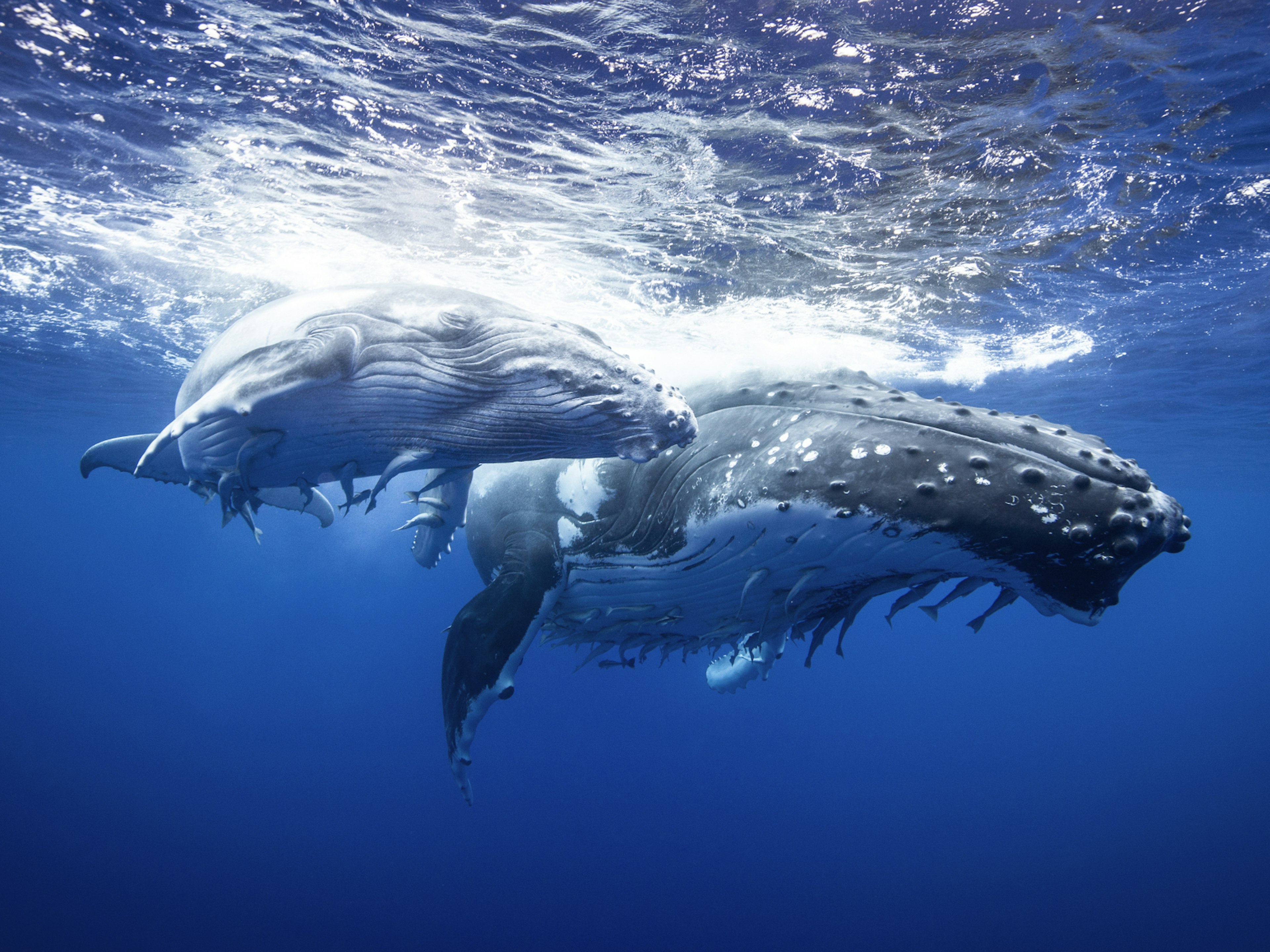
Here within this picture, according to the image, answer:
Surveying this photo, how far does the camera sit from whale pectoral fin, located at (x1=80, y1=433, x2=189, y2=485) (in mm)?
5816

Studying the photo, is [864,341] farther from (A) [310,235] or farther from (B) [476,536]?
(B) [476,536]

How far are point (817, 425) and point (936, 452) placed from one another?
2.18 ft

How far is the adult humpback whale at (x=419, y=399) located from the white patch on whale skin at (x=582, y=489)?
1045 millimetres

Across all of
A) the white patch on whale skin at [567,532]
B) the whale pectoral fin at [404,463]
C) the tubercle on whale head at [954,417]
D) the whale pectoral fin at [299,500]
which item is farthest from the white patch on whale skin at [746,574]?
the whale pectoral fin at [299,500]

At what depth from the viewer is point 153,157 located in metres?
9.61

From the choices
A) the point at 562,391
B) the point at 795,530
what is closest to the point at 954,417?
the point at 795,530

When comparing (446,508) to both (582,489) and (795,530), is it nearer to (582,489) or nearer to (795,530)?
(582,489)

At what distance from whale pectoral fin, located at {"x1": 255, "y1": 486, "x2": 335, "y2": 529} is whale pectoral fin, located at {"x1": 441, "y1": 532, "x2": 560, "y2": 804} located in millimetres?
1421

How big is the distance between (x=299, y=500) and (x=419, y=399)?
3204 millimetres

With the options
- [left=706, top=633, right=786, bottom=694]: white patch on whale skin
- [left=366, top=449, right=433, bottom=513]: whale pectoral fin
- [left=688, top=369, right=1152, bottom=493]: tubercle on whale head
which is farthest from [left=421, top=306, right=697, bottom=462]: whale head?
[left=706, top=633, right=786, bottom=694]: white patch on whale skin

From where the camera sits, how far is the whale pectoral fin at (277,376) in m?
3.16

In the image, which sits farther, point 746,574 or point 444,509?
point 444,509

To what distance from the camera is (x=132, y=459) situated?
22.8 ft

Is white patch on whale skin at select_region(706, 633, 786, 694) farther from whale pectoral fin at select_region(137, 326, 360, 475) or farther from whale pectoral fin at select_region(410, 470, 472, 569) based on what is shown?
whale pectoral fin at select_region(137, 326, 360, 475)
